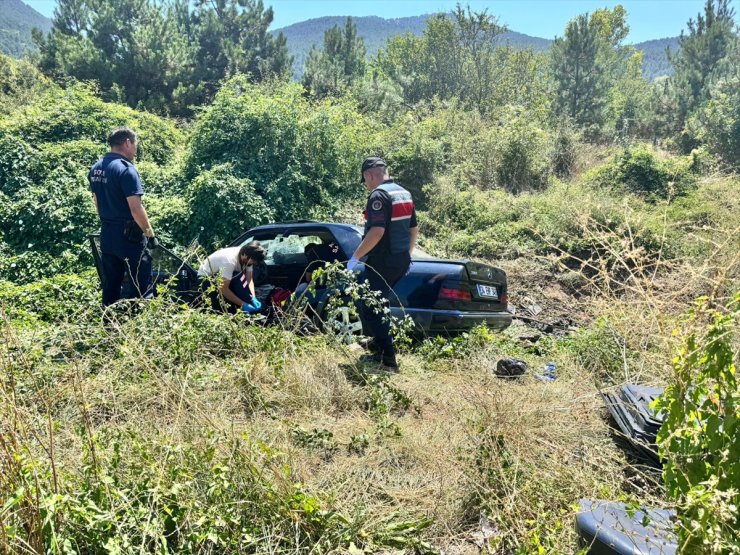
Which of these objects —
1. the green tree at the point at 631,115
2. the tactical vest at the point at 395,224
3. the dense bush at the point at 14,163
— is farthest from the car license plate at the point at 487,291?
the green tree at the point at 631,115

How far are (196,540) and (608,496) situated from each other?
1934 mm

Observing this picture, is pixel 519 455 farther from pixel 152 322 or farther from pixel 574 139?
pixel 574 139

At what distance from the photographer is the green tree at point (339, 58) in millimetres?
29078

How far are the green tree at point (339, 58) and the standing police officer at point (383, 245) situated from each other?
25.1 m

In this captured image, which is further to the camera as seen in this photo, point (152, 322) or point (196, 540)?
point (152, 322)

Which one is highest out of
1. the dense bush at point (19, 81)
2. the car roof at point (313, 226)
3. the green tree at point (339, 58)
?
the green tree at point (339, 58)

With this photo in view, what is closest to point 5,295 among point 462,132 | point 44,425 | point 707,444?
point 44,425

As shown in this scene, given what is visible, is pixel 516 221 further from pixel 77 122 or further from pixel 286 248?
pixel 77 122

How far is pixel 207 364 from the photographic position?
381 centimetres

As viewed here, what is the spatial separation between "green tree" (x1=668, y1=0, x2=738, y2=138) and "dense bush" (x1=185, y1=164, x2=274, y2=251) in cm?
2376

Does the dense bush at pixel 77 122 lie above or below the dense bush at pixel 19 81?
below

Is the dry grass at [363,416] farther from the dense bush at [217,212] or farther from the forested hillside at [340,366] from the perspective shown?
the dense bush at [217,212]

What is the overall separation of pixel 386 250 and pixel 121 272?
2.61 metres

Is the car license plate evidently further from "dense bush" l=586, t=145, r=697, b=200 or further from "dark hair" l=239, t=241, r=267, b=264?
"dense bush" l=586, t=145, r=697, b=200
